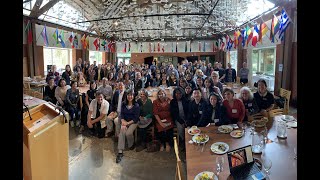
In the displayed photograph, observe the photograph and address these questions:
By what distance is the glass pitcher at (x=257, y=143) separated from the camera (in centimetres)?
242

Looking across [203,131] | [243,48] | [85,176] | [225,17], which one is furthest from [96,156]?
[243,48]

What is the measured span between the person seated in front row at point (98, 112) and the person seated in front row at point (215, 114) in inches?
86.5

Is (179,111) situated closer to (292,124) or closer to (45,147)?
(292,124)

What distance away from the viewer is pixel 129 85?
605 centimetres

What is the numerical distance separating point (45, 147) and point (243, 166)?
168cm

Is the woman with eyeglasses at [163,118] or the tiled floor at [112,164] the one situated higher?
the woman with eyeglasses at [163,118]

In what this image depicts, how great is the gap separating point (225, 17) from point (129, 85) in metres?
4.71

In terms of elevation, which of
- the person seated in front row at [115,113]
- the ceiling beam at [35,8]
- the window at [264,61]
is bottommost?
the person seated in front row at [115,113]

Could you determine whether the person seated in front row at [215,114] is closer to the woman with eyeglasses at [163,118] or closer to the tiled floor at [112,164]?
the woman with eyeglasses at [163,118]

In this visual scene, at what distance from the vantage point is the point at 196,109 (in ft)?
13.3

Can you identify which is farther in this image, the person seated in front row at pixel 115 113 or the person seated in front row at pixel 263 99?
the person seated in front row at pixel 115 113

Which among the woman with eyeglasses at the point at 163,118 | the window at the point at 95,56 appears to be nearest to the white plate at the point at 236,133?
the woman with eyeglasses at the point at 163,118

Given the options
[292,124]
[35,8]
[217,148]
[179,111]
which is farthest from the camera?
[35,8]

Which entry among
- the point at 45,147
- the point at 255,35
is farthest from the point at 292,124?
the point at 255,35
